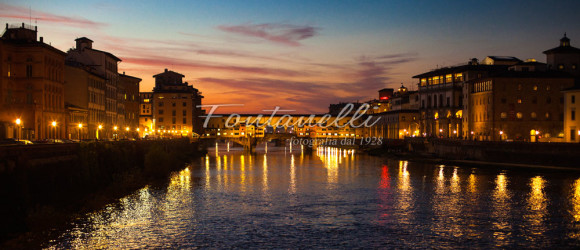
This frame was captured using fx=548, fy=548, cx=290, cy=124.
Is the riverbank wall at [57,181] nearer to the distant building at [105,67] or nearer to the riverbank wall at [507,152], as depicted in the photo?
the distant building at [105,67]

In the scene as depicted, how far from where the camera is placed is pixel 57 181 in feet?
117

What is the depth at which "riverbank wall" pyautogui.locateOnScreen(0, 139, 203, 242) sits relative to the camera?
2825cm

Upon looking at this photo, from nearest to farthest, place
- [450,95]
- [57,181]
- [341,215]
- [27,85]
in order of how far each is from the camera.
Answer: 1. [57,181]
2. [341,215]
3. [27,85]
4. [450,95]

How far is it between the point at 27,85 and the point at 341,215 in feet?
143

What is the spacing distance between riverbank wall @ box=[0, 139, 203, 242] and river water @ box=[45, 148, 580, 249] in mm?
1546

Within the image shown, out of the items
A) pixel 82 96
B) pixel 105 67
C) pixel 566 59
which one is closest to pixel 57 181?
pixel 82 96

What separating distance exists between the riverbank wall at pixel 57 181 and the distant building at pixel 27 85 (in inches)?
511

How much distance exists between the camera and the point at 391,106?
561 ft

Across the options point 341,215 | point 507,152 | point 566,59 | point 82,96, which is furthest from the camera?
point 566,59

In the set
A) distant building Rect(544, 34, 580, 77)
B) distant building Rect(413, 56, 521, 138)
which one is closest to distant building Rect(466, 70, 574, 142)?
distant building Rect(544, 34, 580, 77)

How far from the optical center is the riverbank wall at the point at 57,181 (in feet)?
92.7

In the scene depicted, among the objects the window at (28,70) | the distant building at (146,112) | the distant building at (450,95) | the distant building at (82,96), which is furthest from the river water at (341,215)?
the distant building at (146,112)

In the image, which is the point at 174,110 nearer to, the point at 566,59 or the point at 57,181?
the point at 566,59

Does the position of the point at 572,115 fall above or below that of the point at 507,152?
above
